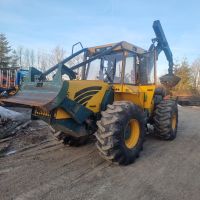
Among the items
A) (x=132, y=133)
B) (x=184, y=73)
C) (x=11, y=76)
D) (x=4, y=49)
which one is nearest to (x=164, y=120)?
(x=132, y=133)

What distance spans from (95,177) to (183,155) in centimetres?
272

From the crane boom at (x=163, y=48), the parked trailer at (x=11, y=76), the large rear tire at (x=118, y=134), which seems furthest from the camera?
the parked trailer at (x=11, y=76)

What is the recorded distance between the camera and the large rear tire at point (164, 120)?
7.43 meters

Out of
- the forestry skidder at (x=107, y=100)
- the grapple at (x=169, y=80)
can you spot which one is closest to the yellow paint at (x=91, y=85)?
the forestry skidder at (x=107, y=100)

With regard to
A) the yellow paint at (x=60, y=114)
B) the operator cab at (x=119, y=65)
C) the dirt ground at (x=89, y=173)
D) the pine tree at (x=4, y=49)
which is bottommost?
the dirt ground at (x=89, y=173)

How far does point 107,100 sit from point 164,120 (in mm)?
2249

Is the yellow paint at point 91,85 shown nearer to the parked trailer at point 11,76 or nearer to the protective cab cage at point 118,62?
the protective cab cage at point 118,62

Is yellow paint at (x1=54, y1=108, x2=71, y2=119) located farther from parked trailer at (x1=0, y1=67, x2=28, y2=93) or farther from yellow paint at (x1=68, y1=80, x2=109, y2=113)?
parked trailer at (x1=0, y1=67, x2=28, y2=93)

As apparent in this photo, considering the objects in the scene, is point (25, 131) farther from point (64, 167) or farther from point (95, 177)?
point (95, 177)

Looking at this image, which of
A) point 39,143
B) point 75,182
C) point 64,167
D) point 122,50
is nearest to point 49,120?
point 64,167

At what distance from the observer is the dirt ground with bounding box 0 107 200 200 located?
4.07 metres

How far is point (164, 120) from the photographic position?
24.3 ft

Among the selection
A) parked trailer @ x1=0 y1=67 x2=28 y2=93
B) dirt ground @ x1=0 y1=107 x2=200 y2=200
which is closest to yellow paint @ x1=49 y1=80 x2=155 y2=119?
dirt ground @ x1=0 y1=107 x2=200 y2=200

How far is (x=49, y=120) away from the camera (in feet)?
17.1
